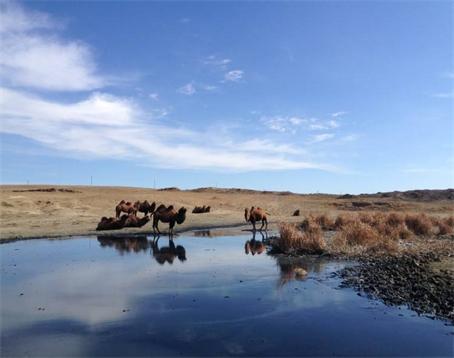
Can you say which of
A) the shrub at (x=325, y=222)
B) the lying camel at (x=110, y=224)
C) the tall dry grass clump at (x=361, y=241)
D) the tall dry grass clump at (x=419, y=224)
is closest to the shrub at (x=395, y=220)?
the tall dry grass clump at (x=419, y=224)

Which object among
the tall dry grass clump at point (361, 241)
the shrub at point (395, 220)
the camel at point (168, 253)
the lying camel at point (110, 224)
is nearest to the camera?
the camel at point (168, 253)

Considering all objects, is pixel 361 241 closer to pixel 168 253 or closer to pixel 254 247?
pixel 254 247

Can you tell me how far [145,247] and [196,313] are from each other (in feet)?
33.1

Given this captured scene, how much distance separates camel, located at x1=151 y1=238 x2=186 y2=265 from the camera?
16.3 meters

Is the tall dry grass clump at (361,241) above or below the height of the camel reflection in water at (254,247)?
above

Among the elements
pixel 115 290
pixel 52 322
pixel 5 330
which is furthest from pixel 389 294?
pixel 5 330

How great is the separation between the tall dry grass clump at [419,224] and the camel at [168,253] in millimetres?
13206

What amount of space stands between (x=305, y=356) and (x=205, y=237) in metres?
16.2

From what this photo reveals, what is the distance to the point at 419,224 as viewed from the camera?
25969 mm

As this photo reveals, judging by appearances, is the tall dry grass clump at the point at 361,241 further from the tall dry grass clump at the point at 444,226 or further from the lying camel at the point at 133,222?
the lying camel at the point at 133,222

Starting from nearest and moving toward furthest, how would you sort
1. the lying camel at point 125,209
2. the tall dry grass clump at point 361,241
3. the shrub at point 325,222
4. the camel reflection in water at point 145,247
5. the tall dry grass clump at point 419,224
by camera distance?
the camel reflection in water at point 145,247, the tall dry grass clump at point 361,241, the tall dry grass clump at point 419,224, the shrub at point 325,222, the lying camel at point 125,209

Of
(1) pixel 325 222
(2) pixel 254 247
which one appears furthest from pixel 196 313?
(1) pixel 325 222

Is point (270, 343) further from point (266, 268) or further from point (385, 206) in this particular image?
point (385, 206)

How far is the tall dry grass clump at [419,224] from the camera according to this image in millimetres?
25367
